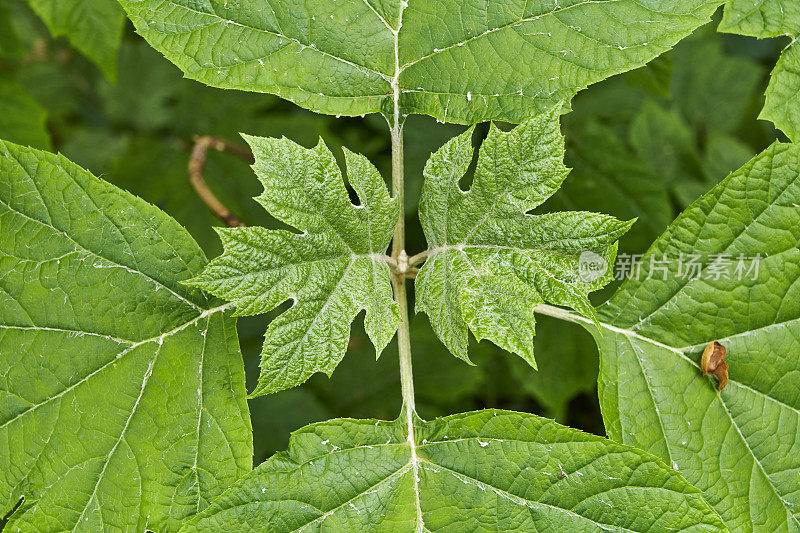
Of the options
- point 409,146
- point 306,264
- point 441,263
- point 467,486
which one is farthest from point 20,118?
point 467,486

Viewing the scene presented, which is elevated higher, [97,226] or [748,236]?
[97,226]

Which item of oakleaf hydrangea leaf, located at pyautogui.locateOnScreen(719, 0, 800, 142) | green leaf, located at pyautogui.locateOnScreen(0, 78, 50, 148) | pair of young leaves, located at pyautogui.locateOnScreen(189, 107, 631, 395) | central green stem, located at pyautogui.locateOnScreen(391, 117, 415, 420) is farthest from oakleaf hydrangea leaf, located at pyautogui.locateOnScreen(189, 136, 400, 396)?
green leaf, located at pyautogui.locateOnScreen(0, 78, 50, 148)

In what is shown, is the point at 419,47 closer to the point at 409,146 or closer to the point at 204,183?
the point at 204,183

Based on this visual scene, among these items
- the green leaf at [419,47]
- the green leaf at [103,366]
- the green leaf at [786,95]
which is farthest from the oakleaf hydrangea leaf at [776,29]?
the green leaf at [103,366]

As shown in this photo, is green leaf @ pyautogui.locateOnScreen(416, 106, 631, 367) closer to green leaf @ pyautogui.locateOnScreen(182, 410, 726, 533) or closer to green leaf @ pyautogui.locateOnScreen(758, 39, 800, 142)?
green leaf @ pyautogui.locateOnScreen(182, 410, 726, 533)

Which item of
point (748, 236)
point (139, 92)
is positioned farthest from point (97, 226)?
point (139, 92)

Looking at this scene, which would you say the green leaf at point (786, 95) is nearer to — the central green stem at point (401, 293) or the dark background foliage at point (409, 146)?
the dark background foliage at point (409, 146)

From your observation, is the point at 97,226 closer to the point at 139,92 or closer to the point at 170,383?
the point at 170,383
